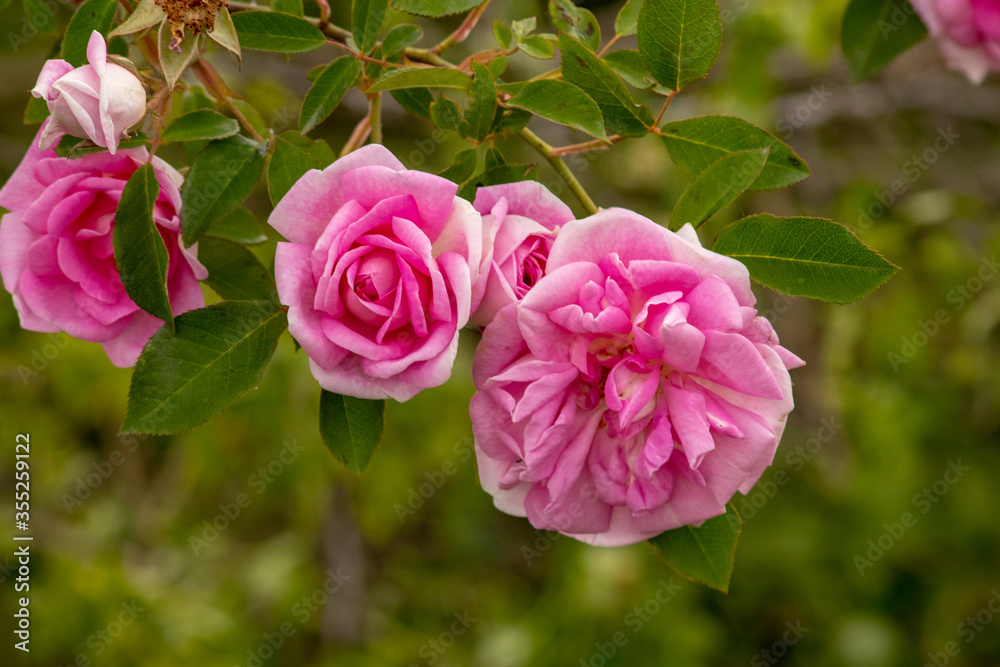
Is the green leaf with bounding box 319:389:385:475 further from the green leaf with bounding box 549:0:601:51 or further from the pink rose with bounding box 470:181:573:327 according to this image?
the green leaf with bounding box 549:0:601:51

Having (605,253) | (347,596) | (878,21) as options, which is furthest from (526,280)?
(347,596)

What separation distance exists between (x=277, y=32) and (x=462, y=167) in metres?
0.20

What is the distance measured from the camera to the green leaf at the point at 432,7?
2.20 feet

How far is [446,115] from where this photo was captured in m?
0.67

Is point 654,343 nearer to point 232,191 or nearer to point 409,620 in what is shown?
point 232,191

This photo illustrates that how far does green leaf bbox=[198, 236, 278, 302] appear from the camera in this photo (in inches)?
28.6

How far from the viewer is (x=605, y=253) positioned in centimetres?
61
